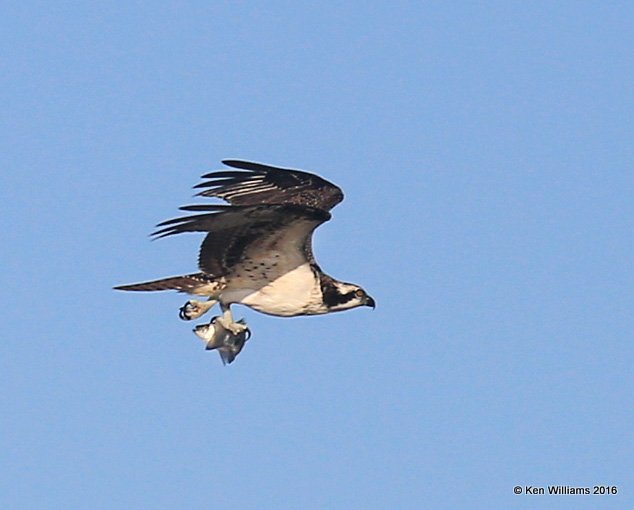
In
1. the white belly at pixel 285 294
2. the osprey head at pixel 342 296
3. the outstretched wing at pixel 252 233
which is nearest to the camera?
the outstretched wing at pixel 252 233

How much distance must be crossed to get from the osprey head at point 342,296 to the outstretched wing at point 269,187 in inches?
46.6

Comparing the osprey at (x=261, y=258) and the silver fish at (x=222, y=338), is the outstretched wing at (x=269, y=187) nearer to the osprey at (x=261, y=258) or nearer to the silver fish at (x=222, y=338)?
the osprey at (x=261, y=258)

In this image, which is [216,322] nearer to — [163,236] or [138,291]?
[138,291]

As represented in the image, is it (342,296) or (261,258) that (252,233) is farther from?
(342,296)

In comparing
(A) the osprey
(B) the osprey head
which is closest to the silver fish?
(A) the osprey

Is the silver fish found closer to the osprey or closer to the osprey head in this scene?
the osprey

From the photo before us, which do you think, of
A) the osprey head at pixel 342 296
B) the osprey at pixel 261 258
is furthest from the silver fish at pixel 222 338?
the osprey head at pixel 342 296

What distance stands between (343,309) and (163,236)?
10.7 feet

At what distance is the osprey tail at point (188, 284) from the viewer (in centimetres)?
2081

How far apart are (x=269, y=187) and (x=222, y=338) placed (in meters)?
1.86

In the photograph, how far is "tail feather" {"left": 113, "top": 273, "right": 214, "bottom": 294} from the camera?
20812mm

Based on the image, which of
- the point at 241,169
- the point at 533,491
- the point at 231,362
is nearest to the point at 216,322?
the point at 231,362

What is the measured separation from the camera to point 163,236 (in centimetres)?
1878

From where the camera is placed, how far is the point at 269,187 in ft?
67.3
